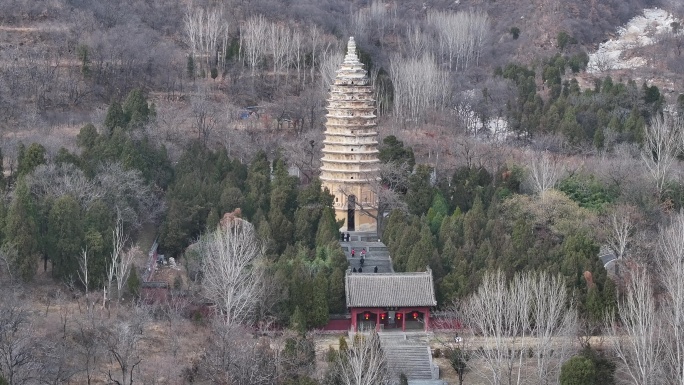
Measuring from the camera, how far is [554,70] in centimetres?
6159

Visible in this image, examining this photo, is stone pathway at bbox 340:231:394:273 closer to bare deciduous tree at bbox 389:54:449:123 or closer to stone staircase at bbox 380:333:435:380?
stone staircase at bbox 380:333:435:380

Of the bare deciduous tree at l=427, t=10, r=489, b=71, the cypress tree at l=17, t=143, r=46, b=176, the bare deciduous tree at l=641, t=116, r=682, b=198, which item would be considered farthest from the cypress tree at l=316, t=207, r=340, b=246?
the bare deciduous tree at l=427, t=10, r=489, b=71

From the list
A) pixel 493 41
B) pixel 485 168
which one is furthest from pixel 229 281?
pixel 493 41

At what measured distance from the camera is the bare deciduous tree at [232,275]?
30.1 meters

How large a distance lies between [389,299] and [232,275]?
4.97 metres

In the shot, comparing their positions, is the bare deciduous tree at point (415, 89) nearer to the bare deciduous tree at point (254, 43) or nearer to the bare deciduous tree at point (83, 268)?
the bare deciduous tree at point (254, 43)

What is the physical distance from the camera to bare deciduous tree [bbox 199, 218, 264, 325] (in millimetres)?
30141

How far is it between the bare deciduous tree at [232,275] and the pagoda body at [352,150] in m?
10.4

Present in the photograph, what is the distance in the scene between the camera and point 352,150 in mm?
43812

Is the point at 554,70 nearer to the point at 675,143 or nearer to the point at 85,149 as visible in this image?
the point at 675,143

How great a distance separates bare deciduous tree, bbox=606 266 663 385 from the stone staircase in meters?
4.58

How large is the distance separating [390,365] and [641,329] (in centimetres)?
645

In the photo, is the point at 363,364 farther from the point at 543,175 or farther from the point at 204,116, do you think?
the point at 204,116

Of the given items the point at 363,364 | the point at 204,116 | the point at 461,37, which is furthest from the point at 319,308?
the point at 461,37
